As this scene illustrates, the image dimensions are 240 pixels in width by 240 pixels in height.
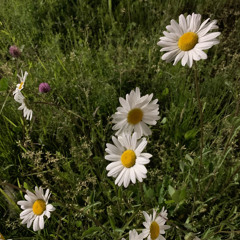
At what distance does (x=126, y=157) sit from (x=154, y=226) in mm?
322

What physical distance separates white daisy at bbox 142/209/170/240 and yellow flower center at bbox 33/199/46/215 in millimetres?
442

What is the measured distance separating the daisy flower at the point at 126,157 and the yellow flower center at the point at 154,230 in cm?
22

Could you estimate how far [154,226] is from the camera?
3.89 ft

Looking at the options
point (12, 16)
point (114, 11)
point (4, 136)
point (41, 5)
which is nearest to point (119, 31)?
point (114, 11)

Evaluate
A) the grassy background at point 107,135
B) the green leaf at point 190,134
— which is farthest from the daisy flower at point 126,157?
the green leaf at point 190,134

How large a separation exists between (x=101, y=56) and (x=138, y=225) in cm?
144

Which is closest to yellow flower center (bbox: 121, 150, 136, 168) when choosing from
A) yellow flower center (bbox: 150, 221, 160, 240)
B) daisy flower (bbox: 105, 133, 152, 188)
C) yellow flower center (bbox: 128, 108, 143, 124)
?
daisy flower (bbox: 105, 133, 152, 188)

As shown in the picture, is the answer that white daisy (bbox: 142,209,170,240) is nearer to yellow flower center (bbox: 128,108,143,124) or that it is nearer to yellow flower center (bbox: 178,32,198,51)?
yellow flower center (bbox: 128,108,143,124)

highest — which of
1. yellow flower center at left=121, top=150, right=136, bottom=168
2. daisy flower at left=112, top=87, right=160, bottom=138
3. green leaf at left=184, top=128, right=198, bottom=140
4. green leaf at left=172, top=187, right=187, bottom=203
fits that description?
green leaf at left=184, top=128, right=198, bottom=140

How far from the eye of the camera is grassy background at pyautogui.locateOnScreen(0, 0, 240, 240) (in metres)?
1.46

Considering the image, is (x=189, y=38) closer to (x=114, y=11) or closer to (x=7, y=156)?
(x=7, y=156)

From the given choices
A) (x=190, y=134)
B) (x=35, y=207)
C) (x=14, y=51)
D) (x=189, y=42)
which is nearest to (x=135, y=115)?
(x=189, y=42)

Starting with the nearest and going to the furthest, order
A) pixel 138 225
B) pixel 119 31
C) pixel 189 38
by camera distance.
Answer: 1. pixel 189 38
2. pixel 138 225
3. pixel 119 31

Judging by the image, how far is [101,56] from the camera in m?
2.34
